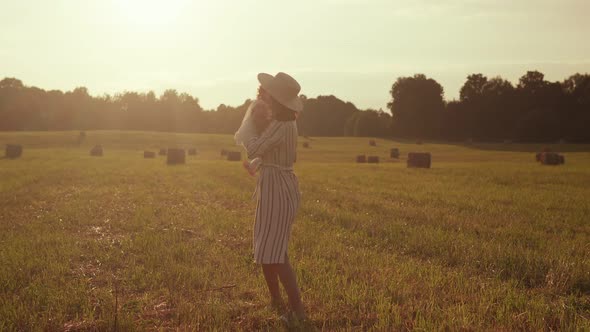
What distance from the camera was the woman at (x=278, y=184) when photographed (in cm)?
522

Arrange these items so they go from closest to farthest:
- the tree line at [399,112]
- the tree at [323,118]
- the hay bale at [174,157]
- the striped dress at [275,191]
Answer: the striped dress at [275,191], the hay bale at [174,157], the tree line at [399,112], the tree at [323,118]

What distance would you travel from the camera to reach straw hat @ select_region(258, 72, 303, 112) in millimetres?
5238

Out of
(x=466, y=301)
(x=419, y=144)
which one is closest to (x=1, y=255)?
(x=466, y=301)

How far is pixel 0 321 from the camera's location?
16.7 ft

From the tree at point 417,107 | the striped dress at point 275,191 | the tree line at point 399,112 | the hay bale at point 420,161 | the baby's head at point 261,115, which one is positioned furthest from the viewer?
the tree at point 417,107

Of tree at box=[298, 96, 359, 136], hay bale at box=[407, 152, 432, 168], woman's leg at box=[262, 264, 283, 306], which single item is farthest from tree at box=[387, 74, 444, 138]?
woman's leg at box=[262, 264, 283, 306]

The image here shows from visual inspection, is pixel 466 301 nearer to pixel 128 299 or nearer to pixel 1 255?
pixel 128 299

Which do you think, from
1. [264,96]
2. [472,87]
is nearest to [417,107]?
[472,87]

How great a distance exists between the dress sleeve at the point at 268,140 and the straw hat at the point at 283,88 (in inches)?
9.1

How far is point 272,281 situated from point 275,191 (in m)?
1.01

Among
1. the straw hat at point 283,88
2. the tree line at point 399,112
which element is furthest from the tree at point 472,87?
the straw hat at point 283,88

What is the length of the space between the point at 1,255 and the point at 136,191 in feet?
30.2

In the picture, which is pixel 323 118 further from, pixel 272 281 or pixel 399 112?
pixel 272 281

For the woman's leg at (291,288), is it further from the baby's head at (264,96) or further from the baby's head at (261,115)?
the baby's head at (264,96)
